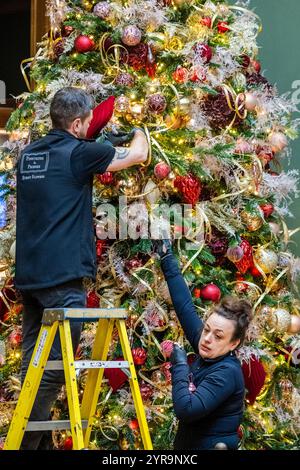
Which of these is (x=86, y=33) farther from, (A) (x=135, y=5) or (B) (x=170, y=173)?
(B) (x=170, y=173)

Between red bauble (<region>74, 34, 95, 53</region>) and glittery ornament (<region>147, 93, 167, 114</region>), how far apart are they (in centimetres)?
39

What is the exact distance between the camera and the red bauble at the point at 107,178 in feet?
13.1

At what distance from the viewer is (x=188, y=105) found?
4125 millimetres

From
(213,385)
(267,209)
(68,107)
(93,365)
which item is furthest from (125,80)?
(213,385)

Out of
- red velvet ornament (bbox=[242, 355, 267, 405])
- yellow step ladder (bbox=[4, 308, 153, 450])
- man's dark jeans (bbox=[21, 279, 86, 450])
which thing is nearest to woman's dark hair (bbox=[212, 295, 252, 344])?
yellow step ladder (bbox=[4, 308, 153, 450])

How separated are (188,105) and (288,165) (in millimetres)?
1278

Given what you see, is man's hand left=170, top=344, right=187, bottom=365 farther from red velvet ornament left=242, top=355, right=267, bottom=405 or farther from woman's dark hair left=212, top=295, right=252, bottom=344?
red velvet ornament left=242, top=355, right=267, bottom=405

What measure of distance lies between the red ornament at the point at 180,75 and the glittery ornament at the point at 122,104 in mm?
289

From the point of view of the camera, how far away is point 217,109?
4.27 meters

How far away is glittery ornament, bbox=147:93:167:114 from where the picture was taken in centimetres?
404

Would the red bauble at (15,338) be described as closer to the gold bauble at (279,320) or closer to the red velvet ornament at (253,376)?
the red velvet ornament at (253,376)

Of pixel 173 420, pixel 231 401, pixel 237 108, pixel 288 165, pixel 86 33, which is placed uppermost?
pixel 86 33

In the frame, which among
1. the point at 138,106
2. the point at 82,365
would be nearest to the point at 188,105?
the point at 138,106

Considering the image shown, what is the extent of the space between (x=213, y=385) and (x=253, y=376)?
1176 millimetres
